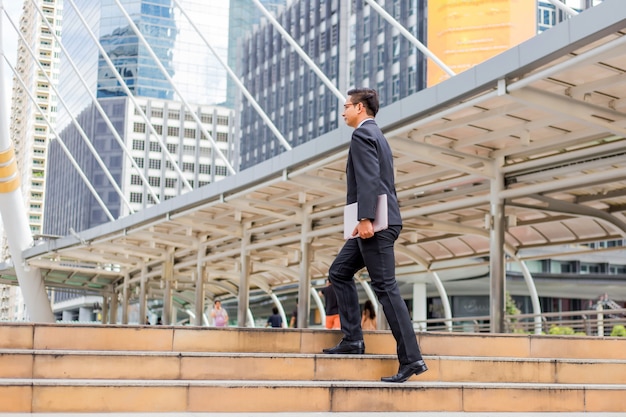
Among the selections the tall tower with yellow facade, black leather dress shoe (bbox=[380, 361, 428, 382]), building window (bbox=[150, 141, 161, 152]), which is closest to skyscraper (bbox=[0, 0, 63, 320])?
building window (bbox=[150, 141, 161, 152])

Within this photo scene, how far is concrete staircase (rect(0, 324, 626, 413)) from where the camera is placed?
5.56 metres

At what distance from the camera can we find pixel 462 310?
201ft

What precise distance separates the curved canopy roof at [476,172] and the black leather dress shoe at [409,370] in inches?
160

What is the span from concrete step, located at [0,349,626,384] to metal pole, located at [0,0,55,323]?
18669 millimetres

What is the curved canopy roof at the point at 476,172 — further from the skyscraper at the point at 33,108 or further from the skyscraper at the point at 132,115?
the skyscraper at the point at 33,108

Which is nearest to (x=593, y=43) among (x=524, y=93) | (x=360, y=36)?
(x=524, y=93)

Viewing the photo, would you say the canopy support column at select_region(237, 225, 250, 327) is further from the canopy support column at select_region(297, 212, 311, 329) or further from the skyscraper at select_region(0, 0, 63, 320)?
the skyscraper at select_region(0, 0, 63, 320)

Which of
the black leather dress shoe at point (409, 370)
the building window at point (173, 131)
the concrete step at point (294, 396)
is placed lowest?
the concrete step at point (294, 396)

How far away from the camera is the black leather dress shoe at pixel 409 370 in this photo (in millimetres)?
6047

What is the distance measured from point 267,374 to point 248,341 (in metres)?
0.70

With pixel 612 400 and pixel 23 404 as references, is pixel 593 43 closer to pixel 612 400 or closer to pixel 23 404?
pixel 612 400

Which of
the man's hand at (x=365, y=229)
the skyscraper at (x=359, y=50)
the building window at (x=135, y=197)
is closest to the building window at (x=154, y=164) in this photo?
the building window at (x=135, y=197)

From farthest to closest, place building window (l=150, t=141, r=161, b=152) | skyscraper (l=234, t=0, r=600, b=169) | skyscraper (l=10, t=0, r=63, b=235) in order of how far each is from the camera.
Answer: skyscraper (l=10, t=0, r=63, b=235), building window (l=150, t=141, r=161, b=152), skyscraper (l=234, t=0, r=600, b=169)

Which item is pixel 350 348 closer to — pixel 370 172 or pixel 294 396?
pixel 294 396
